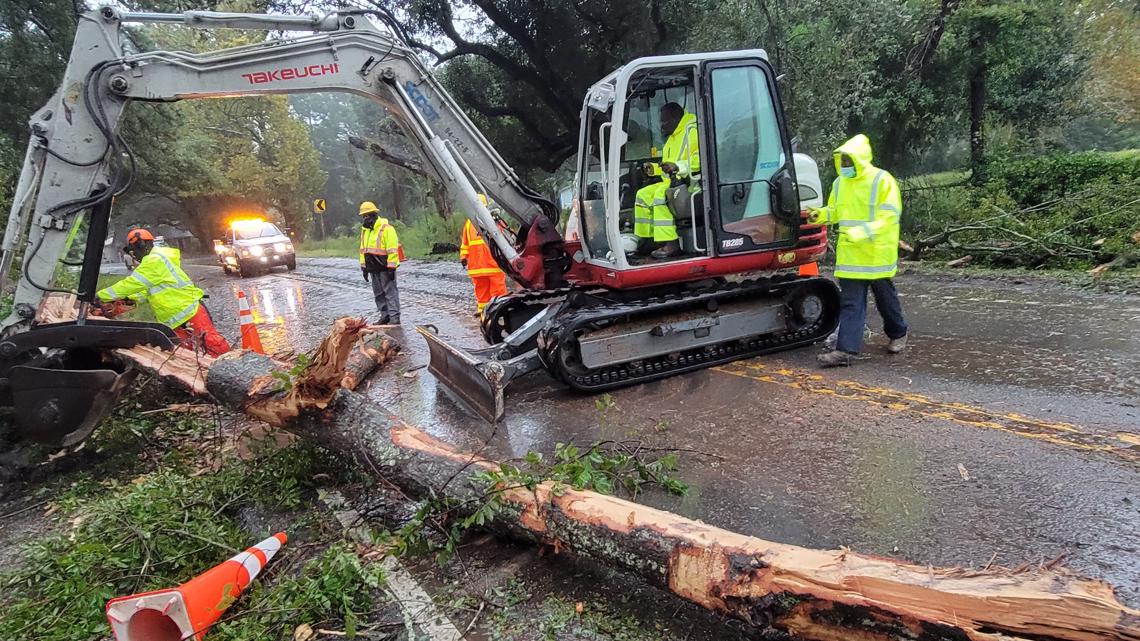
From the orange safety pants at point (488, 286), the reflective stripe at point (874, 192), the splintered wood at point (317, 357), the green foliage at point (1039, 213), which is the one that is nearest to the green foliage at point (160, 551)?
the splintered wood at point (317, 357)

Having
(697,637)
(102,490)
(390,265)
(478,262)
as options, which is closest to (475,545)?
(697,637)

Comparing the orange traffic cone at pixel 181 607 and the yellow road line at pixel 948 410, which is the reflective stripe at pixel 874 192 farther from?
the orange traffic cone at pixel 181 607

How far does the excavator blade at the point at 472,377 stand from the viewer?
4875mm

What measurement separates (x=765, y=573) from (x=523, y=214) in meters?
4.63

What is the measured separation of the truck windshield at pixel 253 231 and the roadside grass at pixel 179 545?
15.7 metres

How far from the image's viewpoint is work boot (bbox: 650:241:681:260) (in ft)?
18.4

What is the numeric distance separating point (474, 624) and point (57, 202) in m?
4.34

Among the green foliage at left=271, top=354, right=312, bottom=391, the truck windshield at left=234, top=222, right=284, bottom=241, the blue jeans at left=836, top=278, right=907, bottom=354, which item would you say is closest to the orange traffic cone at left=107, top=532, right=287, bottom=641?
the green foliage at left=271, top=354, right=312, bottom=391

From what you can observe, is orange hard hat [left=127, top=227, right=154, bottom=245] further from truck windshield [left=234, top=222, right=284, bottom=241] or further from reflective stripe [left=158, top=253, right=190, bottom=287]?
truck windshield [left=234, top=222, right=284, bottom=241]

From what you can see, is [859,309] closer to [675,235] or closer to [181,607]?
[675,235]

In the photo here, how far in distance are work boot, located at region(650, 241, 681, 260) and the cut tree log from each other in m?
2.81

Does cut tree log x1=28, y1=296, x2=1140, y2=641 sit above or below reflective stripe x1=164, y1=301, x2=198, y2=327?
below

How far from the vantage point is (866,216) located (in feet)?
17.0

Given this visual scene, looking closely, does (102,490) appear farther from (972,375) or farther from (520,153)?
(520,153)
